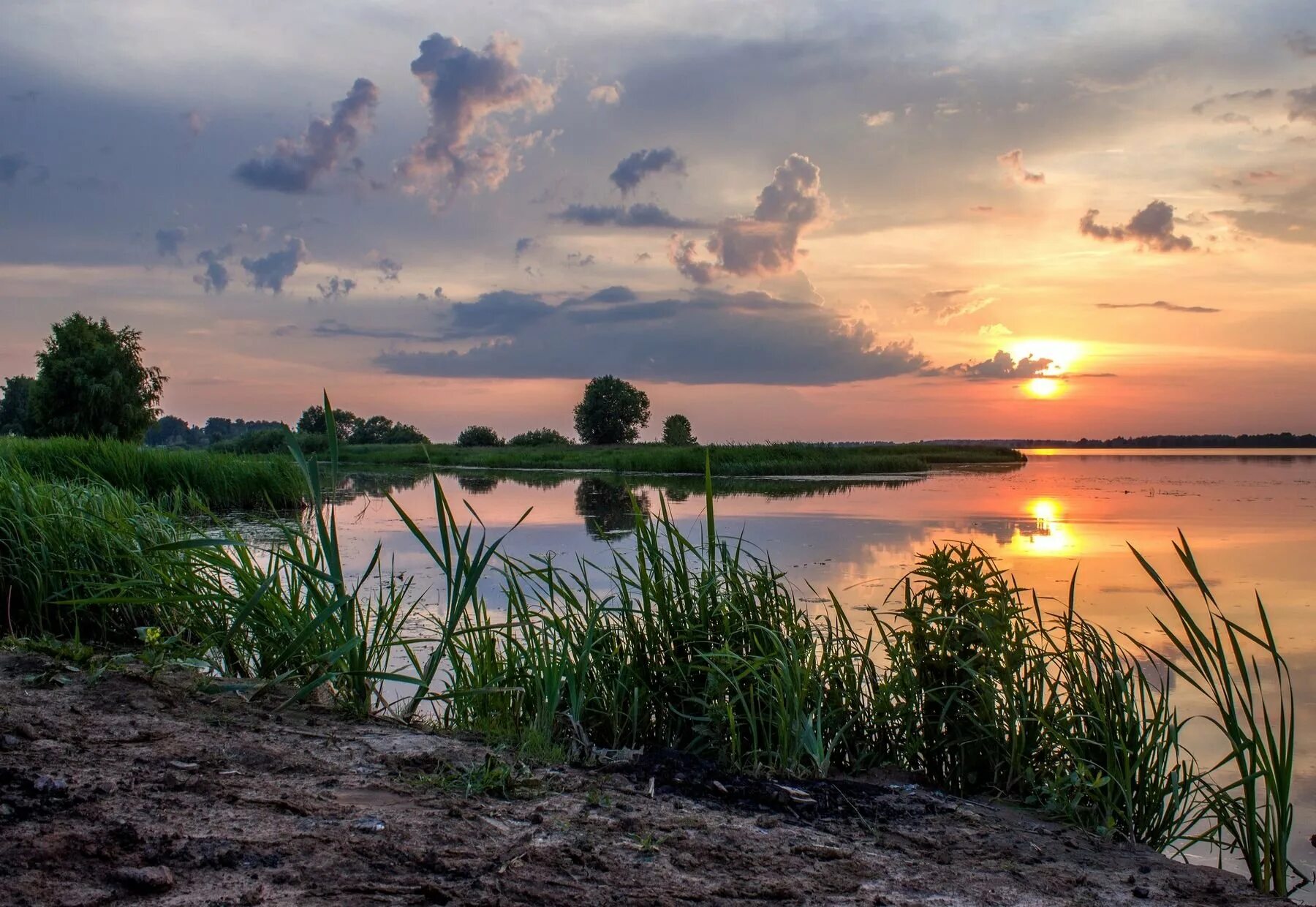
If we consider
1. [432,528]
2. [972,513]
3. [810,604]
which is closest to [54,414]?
[432,528]

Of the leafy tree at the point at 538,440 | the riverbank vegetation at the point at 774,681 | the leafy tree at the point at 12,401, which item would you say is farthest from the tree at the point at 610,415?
the riverbank vegetation at the point at 774,681

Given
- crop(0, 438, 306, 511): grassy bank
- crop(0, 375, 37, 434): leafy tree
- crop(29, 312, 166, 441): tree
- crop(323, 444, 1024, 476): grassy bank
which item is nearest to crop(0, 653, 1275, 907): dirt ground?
crop(0, 438, 306, 511): grassy bank

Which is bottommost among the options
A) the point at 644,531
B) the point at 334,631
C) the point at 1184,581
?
the point at 1184,581

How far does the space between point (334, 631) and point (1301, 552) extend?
1165cm

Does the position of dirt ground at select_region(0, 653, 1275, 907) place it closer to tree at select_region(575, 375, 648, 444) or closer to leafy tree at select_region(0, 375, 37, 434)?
tree at select_region(575, 375, 648, 444)

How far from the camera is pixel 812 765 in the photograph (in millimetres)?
3119

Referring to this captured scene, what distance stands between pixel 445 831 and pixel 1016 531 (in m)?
12.2

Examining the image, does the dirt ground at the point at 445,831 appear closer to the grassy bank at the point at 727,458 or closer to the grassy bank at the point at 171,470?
the grassy bank at the point at 171,470

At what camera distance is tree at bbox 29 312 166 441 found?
120ft

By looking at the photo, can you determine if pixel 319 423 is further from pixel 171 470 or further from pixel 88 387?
pixel 171 470

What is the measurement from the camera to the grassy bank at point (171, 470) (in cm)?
1397

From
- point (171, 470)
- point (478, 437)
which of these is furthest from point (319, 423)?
point (171, 470)

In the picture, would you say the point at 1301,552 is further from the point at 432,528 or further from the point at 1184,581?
the point at 432,528

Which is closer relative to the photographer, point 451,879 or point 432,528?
point 451,879
